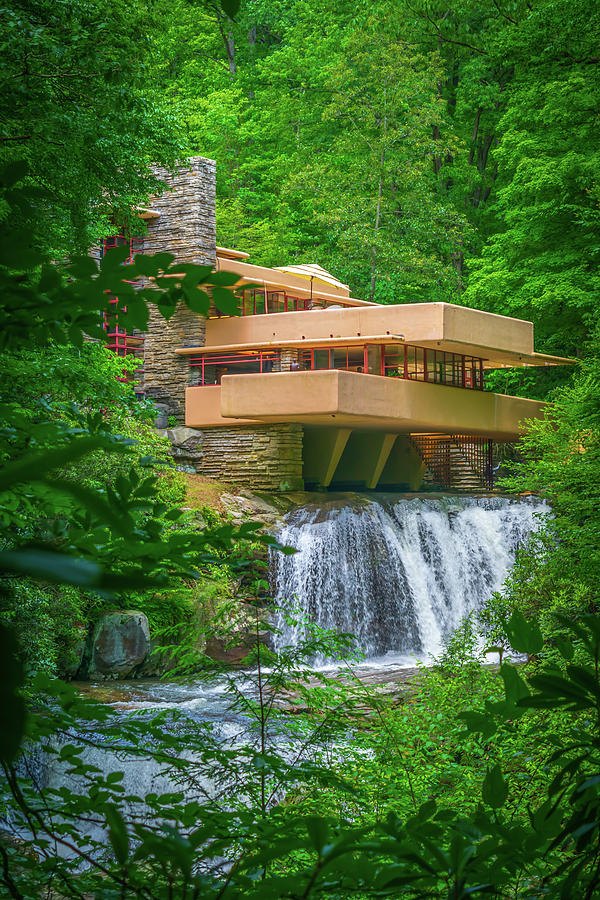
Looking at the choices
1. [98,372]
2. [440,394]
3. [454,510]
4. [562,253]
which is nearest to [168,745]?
[98,372]

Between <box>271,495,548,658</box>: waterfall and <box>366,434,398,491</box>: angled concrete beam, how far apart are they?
322 cm

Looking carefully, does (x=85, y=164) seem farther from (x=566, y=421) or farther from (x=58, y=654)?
(x=566, y=421)

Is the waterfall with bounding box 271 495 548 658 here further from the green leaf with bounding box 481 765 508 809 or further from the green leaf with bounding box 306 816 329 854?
the green leaf with bounding box 306 816 329 854

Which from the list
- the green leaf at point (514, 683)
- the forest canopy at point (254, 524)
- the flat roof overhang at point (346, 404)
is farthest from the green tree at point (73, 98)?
the flat roof overhang at point (346, 404)

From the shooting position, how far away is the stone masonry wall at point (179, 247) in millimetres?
19188

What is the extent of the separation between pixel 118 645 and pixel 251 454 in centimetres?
655

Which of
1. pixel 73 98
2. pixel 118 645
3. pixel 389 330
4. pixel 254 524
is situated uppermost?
pixel 389 330

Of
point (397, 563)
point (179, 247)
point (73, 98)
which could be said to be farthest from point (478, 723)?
point (179, 247)

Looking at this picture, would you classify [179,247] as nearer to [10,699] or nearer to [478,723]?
[478,723]

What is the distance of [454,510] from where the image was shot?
16.2 m

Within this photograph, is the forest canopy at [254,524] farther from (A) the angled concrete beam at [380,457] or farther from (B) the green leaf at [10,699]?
(A) the angled concrete beam at [380,457]

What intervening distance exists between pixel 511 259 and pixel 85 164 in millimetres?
15800

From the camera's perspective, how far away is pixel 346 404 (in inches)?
619

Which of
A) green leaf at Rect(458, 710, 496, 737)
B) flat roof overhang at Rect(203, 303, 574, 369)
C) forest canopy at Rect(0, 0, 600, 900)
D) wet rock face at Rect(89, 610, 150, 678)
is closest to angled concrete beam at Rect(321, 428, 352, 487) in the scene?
flat roof overhang at Rect(203, 303, 574, 369)
